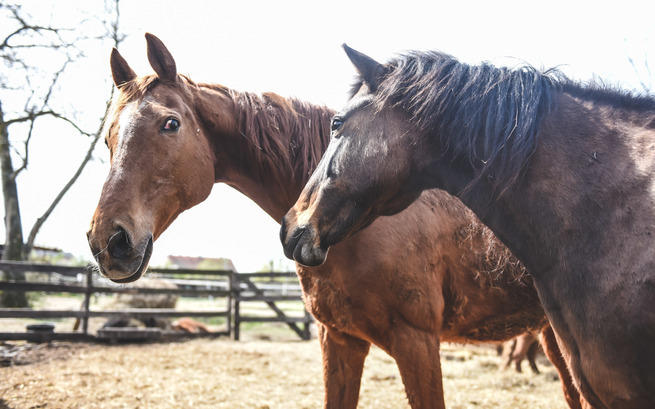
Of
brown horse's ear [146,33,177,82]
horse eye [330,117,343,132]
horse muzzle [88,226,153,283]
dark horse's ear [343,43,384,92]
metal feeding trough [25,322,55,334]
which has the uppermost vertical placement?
brown horse's ear [146,33,177,82]

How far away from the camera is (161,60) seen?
8.66 ft

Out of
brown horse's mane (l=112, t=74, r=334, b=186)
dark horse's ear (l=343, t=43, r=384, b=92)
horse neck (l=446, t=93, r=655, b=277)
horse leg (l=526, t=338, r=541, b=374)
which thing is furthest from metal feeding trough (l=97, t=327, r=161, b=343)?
horse neck (l=446, t=93, r=655, b=277)

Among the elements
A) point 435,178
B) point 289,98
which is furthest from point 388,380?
point 435,178

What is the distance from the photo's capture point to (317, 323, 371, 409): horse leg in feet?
9.39

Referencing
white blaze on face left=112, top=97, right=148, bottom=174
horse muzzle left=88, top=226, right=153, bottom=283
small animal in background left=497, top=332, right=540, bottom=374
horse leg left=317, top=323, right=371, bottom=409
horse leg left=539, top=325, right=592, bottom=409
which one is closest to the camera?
horse muzzle left=88, top=226, right=153, bottom=283

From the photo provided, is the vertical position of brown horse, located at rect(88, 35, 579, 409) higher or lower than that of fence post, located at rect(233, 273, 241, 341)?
higher

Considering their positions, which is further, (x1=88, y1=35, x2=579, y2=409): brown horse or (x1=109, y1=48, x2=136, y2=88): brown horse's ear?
(x1=109, y1=48, x2=136, y2=88): brown horse's ear

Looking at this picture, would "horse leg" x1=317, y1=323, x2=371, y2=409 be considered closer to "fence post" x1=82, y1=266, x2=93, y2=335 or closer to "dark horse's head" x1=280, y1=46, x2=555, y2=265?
"dark horse's head" x1=280, y1=46, x2=555, y2=265

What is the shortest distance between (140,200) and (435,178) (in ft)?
4.90

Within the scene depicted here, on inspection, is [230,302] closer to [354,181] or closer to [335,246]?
[335,246]

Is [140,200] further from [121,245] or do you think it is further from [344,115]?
[344,115]

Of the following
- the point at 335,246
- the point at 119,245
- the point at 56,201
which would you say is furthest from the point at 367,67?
the point at 56,201

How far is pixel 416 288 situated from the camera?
2.62 meters

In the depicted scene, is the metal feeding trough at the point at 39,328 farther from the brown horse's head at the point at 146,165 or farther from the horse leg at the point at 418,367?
the horse leg at the point at 418,367
